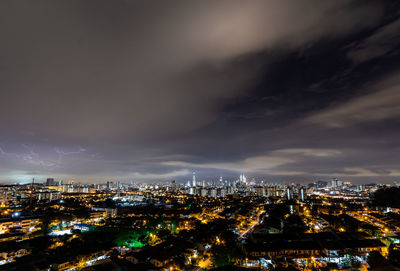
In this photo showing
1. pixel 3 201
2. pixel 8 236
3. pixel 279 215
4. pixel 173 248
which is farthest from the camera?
pixel 3 201

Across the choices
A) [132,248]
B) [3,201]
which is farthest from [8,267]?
[3,201]

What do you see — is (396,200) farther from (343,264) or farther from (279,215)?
(343,264)

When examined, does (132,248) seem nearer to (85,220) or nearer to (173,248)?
(173,248)

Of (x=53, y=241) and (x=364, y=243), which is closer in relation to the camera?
(x=364, y=243)

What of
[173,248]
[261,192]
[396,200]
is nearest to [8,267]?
[173,248]

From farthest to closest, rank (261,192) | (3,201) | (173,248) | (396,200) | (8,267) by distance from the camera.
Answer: (261,192)
(3,201)
(396,200)
(173,248)
(8,267)

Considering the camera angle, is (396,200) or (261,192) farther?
(261,192)

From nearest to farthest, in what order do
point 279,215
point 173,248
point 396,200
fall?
point 173,248
point 279,215
point 396,200

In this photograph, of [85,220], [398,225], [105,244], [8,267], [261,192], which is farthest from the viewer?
[261,192]
